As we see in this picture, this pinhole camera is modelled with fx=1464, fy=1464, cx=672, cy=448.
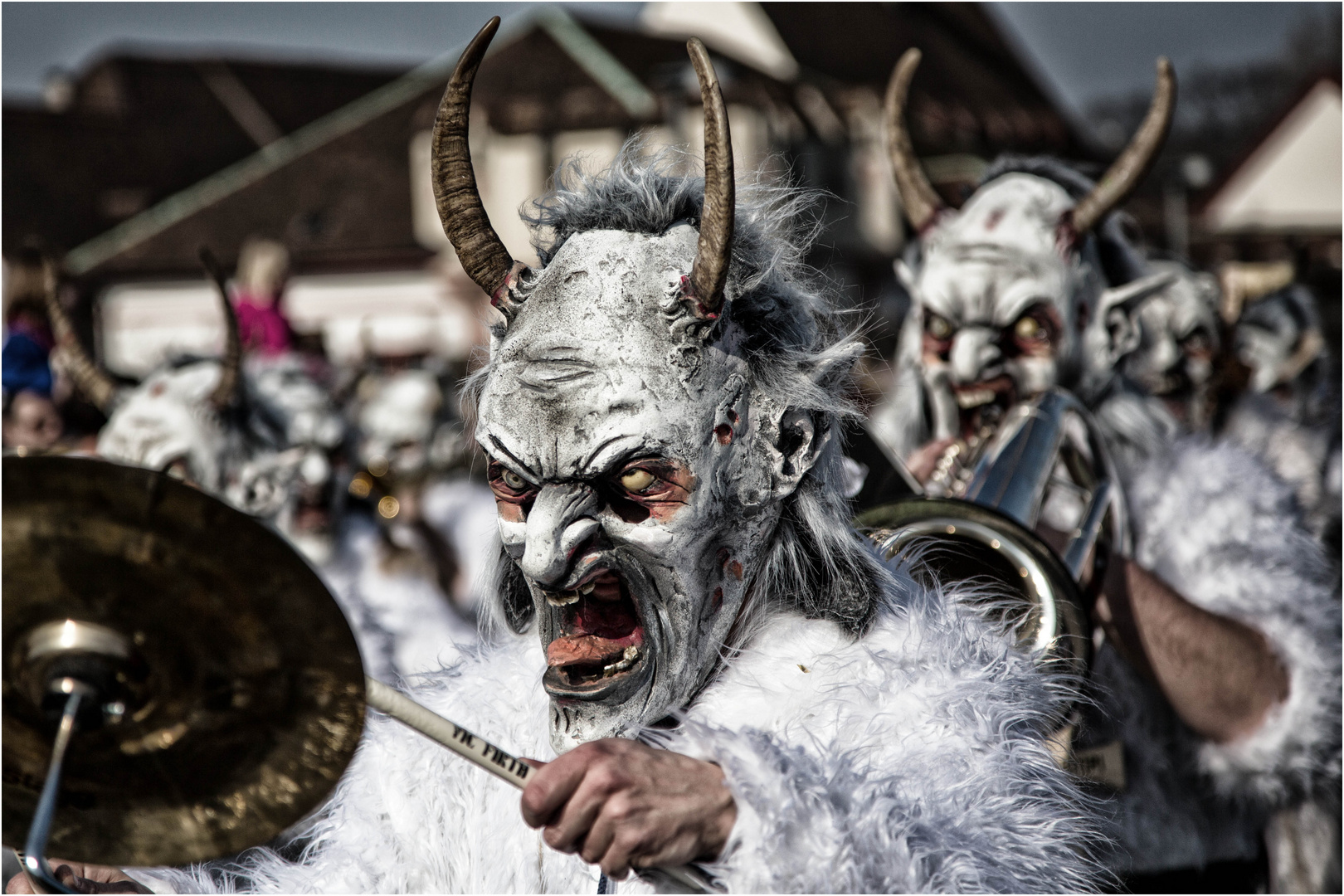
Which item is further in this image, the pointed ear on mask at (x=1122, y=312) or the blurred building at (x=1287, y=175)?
the blurred building at (x=1287, y=175)

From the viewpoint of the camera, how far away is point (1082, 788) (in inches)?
96.5

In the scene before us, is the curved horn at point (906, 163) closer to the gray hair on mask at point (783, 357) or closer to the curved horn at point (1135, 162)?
the curved horn at point (1135, 162)

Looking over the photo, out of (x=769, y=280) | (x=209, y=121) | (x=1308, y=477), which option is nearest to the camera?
(x=769, y=280)

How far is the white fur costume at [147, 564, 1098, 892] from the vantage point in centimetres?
180

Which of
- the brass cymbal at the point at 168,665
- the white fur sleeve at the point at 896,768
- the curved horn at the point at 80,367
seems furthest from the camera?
the curved horn at the point at 80,367

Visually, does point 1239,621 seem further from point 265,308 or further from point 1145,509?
point 265,308

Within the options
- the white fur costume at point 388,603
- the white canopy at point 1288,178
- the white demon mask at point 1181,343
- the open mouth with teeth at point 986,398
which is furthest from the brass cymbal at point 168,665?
the white canopy at point 1288,178

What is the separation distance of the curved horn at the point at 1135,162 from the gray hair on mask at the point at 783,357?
65.9 inches

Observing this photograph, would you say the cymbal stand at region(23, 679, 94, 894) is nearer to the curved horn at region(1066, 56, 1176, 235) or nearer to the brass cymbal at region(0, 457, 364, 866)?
the brass cymbal at region(0, 457, 364, 866)

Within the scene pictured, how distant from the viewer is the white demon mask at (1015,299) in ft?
11.9

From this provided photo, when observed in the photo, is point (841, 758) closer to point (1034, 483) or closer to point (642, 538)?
point (642, 538)

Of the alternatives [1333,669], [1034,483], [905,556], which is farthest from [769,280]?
[1333,669]

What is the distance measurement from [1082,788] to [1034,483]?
95cm

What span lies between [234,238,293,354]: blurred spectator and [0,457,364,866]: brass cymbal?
5816 mm
